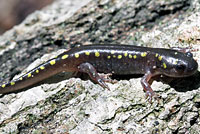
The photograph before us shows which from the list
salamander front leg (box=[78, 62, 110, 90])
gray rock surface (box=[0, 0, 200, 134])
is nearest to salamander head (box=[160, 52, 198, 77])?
gray rock surface (box=[0, 0, 200, 134])

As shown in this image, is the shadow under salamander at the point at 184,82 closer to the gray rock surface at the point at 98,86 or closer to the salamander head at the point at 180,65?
the gray rock surface at the point at 98,86

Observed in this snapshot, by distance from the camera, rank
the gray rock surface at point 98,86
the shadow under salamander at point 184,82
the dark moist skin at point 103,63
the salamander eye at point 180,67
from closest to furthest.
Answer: the gray rock surface at point 98,86, the salamander eye at point 180,67, the shadow under salamander at point 184,82, the dark moist skin at point 103,63

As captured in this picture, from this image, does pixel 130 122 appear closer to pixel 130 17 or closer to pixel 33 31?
pixel 130 17

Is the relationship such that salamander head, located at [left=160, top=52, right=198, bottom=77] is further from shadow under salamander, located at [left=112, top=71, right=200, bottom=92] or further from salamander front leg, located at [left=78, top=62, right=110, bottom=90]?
salamander front leg, located at [left=78, top=62, right=110, bottom=90]

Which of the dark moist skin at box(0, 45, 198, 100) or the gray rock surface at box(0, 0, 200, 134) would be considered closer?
the gray rock surface at box(0, 0, 200, 134)

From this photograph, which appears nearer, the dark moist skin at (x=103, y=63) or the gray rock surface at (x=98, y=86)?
the gray rock surface at (x=98, y=86)

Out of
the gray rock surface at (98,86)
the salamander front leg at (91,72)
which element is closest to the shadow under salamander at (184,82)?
the gray rock surface at (98,86)
